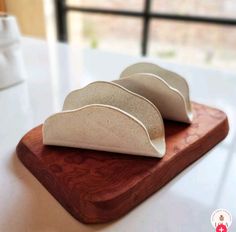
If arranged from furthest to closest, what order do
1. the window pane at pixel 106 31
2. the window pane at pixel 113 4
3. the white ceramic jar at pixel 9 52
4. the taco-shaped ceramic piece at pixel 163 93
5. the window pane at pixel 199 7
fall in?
the window pane at pixel 106 31 → the window pane at pixel 113 4 → the window pane at pixel 199 7 → the white ceramic jar at pixel 9 52 → the taco-shaped ceramic piece at pixel 163 93

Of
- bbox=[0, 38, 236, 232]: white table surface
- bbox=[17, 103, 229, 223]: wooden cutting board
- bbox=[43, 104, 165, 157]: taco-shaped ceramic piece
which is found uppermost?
bbox=[43, 104, 165, 157]: taco-shaped ceramic piece

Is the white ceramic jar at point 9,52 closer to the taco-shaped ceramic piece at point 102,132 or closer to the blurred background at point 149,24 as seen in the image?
the taco-shaped ceramic piece at point 102,132

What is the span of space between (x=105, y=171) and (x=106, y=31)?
9.13 feet

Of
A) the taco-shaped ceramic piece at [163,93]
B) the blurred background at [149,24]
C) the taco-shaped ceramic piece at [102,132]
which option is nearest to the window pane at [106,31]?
the blurred background at [149,24]

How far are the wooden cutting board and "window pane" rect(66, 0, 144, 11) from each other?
7.95ft

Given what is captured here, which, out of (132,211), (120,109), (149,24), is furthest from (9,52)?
(149,24)

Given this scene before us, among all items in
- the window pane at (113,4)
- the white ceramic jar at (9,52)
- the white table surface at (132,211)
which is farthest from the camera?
the window pane at (113,4)

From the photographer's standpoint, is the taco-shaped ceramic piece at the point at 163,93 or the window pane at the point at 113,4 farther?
the window pane at the point at 113,4

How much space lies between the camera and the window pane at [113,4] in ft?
8.76

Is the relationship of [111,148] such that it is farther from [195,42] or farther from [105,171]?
[195,42]

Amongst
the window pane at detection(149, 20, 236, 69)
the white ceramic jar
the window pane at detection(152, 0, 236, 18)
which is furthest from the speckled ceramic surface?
the window pane at detection(152, 0, 236, 18)

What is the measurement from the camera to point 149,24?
2.68 metres

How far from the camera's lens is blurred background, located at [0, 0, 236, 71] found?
2490 mm

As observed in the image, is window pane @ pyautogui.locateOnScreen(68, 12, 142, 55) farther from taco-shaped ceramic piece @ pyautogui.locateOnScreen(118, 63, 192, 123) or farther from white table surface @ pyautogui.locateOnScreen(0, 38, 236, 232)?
taco-shaped ceramic piece @ pyautogui.locateOnScreen(118, 63, 192, 123)
